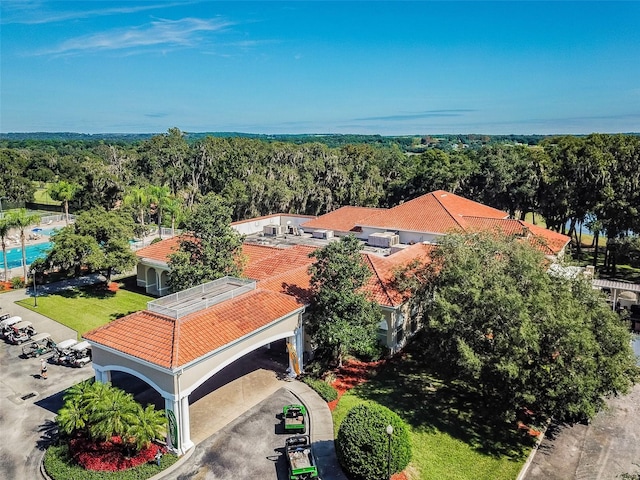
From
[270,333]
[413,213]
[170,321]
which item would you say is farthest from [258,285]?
[413,213]

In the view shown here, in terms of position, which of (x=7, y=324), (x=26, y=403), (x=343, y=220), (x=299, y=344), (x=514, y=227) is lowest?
(x=26, y=403)

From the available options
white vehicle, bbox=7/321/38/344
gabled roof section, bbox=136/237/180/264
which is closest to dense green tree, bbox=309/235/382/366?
gabled roof section, bbox=136/237/180/264

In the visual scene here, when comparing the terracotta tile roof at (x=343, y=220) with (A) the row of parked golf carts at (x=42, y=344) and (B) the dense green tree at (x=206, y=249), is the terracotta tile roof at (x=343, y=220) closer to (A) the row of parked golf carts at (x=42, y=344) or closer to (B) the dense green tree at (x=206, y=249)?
(B) the dense green tree at (x=206, y=249)

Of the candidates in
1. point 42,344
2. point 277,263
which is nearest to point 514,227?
point 277,263

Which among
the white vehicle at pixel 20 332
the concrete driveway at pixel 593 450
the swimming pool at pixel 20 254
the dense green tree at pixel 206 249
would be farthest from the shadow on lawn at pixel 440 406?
the swimming pool at pixel 20 254

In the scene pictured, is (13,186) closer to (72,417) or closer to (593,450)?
(72,417)

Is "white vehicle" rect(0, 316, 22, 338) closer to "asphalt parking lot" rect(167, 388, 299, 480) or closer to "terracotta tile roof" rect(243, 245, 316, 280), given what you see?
"terracotta tile roof" rect(243, 245, 316, 280)

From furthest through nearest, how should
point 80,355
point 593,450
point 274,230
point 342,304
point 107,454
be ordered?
1. point 274,230
2. point 80,355
3. point 342,304
4. point 593,450
5. point 107,454
